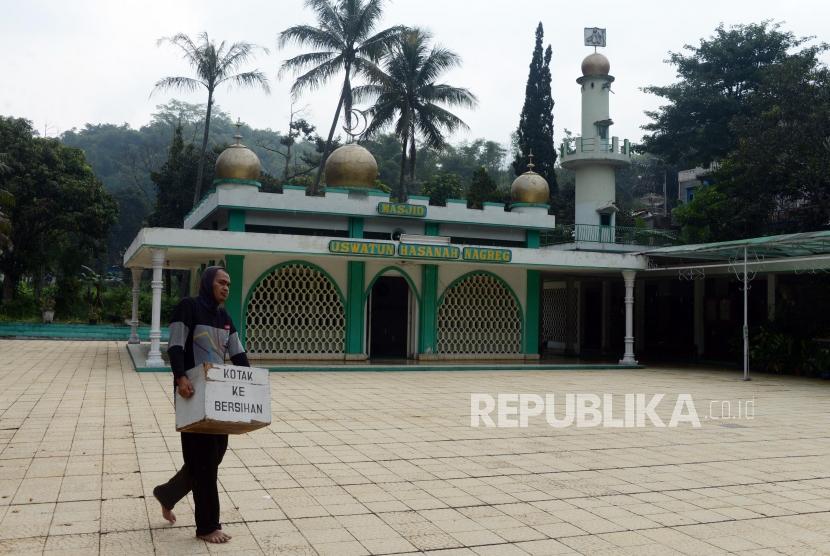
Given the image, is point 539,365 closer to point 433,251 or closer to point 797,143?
point 433,251

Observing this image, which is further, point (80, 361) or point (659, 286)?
point (659, 286)

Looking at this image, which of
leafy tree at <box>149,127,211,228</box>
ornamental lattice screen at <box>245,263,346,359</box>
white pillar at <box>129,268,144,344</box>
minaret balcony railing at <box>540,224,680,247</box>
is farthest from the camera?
leafy tree at <box>149,127,211,228</box>

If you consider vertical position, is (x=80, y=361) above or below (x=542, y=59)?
below

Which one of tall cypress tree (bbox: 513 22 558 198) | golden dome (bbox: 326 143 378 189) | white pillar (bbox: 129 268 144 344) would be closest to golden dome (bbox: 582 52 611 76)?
tall cypress tree (bbox: 513 22 558 198)

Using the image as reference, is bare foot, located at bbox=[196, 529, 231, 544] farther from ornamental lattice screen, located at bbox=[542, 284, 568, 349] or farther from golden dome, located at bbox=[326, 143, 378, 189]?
ornamental lattice screen, located at bbox=[542, 284, 568, 349]

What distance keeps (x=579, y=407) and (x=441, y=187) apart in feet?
85.3

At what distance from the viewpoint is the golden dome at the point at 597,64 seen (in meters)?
25.9

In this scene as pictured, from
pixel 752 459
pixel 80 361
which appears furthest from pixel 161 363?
pixel 752 459

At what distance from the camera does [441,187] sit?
35.5 meters

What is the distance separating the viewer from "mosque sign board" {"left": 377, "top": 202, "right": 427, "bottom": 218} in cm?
1744

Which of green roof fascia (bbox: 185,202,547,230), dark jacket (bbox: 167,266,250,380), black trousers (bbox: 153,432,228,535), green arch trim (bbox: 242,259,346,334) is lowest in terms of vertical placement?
black trousers (bbox: 153,432,228,535)

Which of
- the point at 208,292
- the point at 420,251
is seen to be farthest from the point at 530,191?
the point at 208,292

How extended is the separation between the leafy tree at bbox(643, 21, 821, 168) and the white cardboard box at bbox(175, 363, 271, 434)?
2723 centimetres

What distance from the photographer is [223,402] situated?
156 inches
